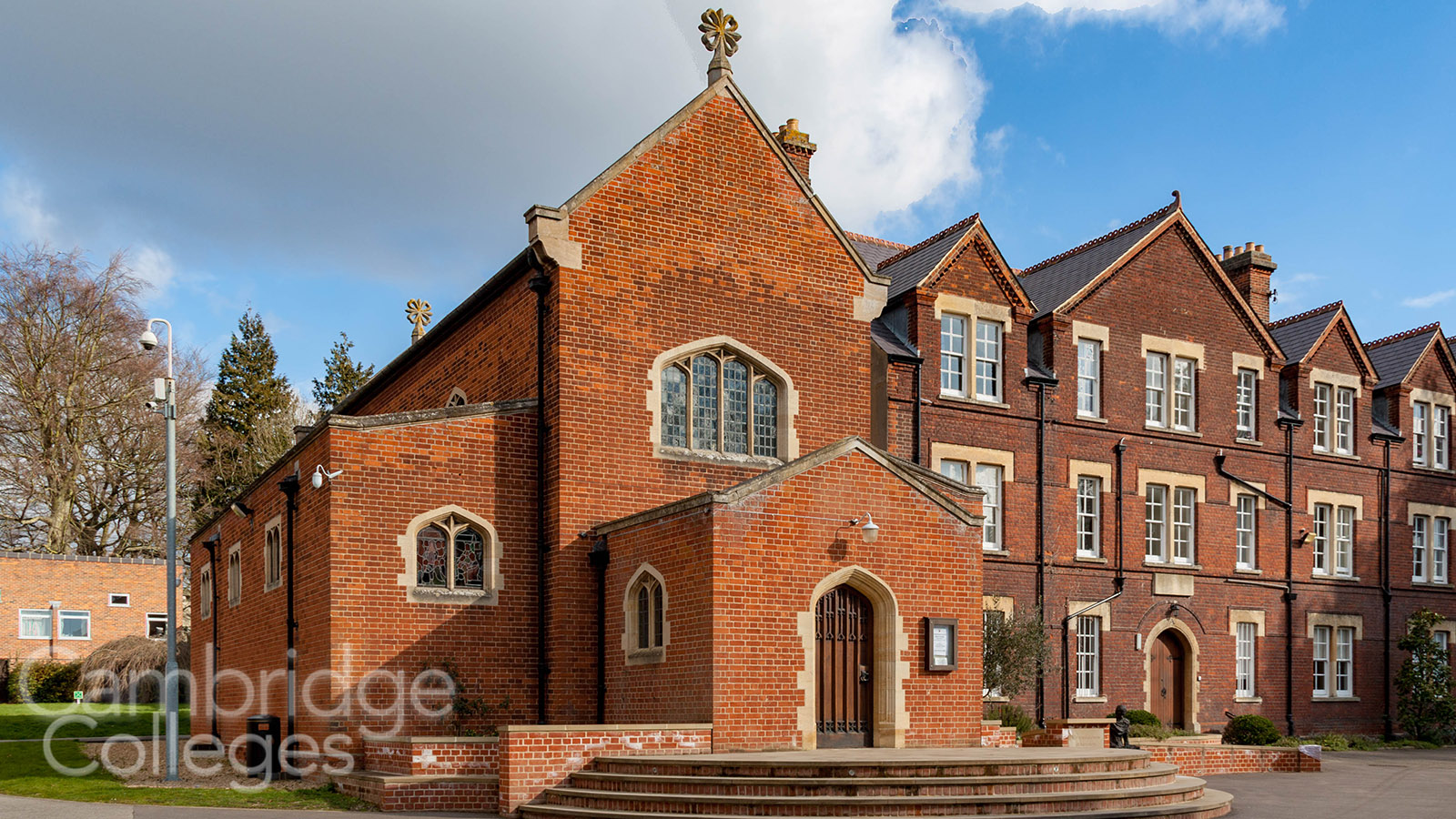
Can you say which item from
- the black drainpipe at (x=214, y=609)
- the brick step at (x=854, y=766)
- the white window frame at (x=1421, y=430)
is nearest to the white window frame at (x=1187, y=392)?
the white window frame at (x=1421, y=430)

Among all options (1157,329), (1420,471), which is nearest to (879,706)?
(1157,329)

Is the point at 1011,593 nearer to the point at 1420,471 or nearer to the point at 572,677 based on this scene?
the point at 572,677

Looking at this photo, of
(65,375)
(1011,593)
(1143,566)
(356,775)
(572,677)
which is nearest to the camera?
(356,775)

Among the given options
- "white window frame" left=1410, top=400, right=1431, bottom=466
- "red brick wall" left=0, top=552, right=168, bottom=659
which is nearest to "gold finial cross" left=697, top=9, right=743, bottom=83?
"white window frame" left=1410, top=400, right=1431, bottom=466

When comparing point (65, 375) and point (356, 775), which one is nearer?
point (356, 775)

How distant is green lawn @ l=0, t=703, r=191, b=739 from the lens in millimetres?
28453

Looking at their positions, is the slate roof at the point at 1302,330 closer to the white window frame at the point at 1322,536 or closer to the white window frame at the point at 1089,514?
the white window frame at the point at 1322,536

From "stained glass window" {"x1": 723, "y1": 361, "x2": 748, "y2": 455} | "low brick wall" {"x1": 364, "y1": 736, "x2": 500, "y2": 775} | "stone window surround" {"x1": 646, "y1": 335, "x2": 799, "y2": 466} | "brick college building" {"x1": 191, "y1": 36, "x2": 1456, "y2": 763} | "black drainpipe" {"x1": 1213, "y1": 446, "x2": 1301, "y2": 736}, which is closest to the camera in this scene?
"low brick wall" {"x1": 364, "y1": 736, "x2": 500, "y2": 775}

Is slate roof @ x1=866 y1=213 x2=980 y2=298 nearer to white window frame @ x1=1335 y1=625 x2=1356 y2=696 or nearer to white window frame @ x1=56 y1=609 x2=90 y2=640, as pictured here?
white window frame @ x1=1335 y1=625 x2=1356 y2=696

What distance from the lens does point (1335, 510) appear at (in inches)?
1212

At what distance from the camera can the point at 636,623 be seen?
699 inches

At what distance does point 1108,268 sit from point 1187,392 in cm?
365

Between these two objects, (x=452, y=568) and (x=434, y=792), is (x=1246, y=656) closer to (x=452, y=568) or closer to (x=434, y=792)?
(x=452, y=568)

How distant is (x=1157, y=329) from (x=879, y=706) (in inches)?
569
